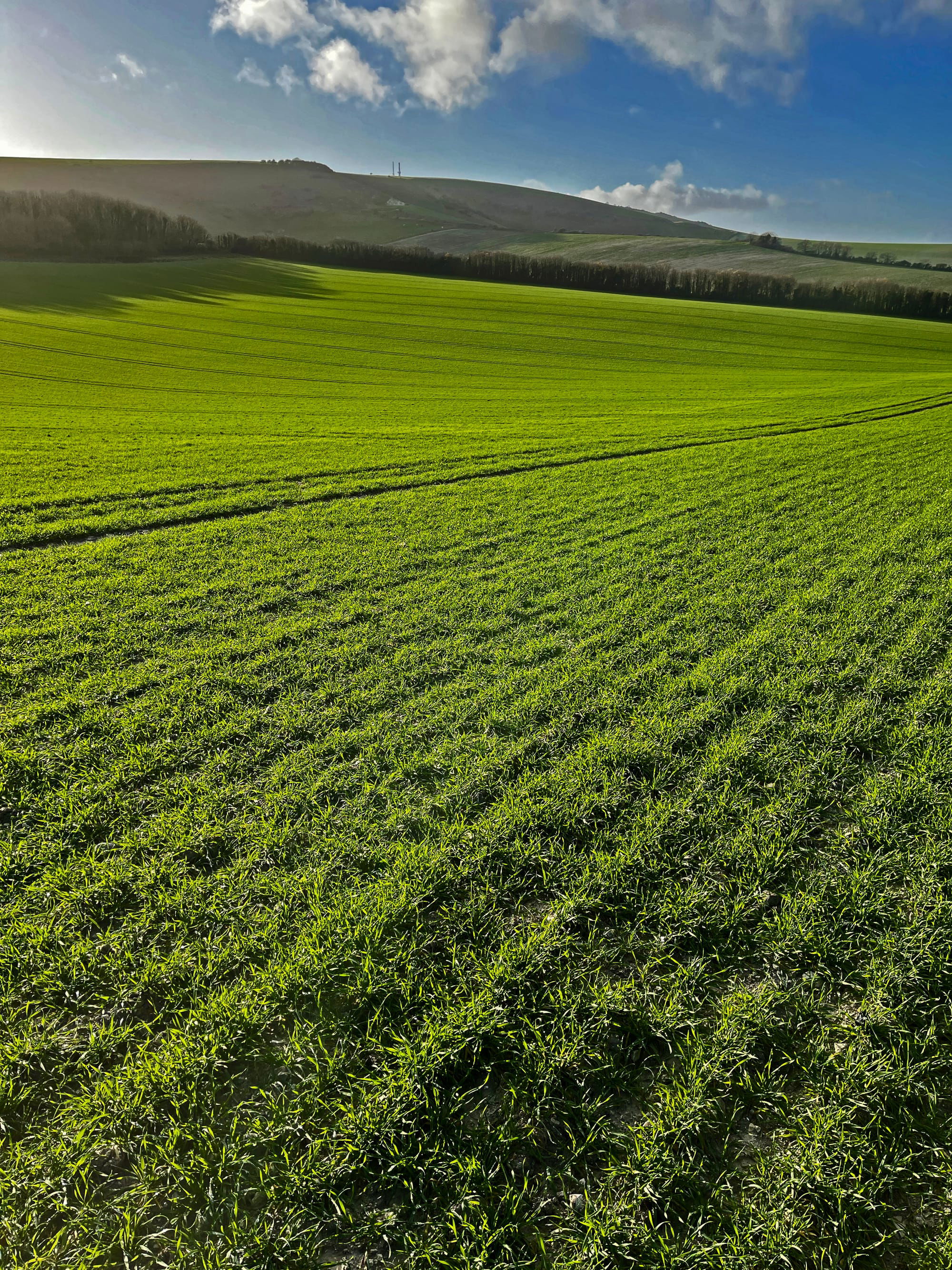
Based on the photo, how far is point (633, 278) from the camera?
310 feet

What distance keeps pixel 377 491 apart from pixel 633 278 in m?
97.8

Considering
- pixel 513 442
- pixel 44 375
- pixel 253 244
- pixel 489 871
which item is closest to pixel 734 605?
pixel 489 871

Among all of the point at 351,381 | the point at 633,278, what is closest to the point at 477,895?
the point at 351,381

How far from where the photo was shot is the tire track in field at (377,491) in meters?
11.8

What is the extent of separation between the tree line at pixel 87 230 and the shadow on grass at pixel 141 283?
7.80m

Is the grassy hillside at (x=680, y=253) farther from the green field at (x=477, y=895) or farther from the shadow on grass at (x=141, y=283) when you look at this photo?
the green field at (x=477, y=895)

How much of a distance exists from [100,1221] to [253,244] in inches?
5078

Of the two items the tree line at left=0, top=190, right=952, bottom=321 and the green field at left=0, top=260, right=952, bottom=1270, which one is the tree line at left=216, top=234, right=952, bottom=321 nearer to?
the tree line at left=0, top=190, right=952, bottom=321

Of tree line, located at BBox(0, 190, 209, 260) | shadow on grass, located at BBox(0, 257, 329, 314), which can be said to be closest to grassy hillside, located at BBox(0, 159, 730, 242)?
tree line, located at BBox(0, 190, 209, 260)

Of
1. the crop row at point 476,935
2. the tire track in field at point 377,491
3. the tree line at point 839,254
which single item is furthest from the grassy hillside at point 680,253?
the crop row at point 476,935

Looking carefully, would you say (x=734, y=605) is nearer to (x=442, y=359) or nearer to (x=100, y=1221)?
(x=100, y=1221)

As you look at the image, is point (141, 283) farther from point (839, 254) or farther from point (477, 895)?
point (839, 254)

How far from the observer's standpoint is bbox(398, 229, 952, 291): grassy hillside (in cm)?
10206

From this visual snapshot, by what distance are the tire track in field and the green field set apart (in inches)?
11.1
